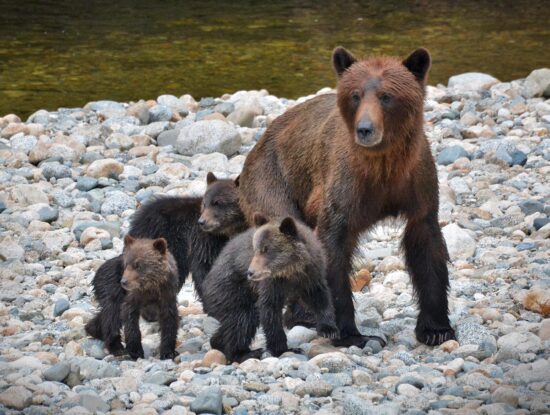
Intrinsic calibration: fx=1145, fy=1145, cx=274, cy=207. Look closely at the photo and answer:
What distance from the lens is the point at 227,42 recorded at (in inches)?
720

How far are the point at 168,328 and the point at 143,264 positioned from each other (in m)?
0.41

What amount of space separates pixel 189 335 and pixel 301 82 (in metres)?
8.77

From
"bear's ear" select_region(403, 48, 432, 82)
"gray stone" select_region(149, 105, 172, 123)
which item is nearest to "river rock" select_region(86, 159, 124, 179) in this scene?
"gray stone" select_region(149, 105, 172, 123)

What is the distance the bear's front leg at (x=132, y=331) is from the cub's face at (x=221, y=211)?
3.47ft

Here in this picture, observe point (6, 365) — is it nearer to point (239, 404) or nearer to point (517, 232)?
point (239, 404)

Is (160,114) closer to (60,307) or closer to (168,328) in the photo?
(60,307)

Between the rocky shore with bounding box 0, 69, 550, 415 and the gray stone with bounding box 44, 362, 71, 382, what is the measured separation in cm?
1

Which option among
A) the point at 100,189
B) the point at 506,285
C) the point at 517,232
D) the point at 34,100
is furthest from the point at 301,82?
the point at 506,285

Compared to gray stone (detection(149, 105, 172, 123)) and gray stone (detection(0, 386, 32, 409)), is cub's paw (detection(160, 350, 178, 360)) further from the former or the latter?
gray stone (detection(149, 105, 172, 123))

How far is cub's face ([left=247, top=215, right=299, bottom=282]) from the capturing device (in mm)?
6438

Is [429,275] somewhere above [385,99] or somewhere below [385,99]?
below

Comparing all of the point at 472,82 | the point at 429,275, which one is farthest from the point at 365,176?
the point at 472,82

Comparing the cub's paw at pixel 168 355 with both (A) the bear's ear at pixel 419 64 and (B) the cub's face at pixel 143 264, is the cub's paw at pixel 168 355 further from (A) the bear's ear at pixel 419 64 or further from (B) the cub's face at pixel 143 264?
(A) the bear's ear at pixel 419 64

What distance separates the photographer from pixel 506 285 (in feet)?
24.8
